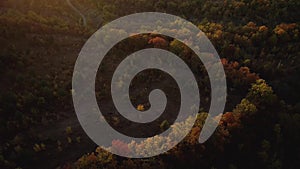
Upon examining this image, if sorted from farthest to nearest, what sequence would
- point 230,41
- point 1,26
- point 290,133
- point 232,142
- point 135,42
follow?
1. point 230,41
2. point 135,42
3. point 1,26
4. point 290,133
5. point 232,142

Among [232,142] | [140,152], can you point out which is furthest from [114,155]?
[232,142]

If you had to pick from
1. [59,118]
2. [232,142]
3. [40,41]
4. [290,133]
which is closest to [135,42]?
[40,41]

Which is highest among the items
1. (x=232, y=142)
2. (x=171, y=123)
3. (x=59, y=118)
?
(x=59, y=118)

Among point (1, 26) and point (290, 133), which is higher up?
point (1, 26)

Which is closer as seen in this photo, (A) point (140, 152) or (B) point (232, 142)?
(A) point (140, 152)

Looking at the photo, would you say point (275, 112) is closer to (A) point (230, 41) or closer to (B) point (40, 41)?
(A) point (230, 41)

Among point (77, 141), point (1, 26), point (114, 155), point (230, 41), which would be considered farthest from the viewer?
point (230, 41)
